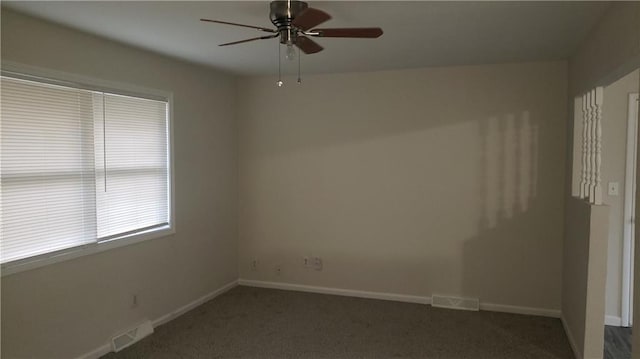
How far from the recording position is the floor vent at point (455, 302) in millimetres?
4484

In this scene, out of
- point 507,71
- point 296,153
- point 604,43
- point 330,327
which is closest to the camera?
point 604,43

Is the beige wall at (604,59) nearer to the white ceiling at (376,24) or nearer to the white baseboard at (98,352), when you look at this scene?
the white ceiling at (376,24)

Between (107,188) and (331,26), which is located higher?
(331,26)

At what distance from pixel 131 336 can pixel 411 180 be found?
9.82ft

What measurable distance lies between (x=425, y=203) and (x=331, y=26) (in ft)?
7.59

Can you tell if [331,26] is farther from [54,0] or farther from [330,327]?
[330,327]

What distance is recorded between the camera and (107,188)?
352cm

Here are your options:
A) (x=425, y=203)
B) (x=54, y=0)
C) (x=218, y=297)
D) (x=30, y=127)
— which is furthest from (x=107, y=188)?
(x=425, y=203)

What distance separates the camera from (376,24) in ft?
9.69

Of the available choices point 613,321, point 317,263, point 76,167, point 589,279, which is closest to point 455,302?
point 613,321

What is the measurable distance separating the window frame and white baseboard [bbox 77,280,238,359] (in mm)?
752

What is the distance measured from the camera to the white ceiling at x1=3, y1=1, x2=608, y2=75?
262 cm

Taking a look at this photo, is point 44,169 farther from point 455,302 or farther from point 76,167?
point 455,302

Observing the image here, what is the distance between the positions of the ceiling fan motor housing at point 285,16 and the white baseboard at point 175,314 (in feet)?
9.00
